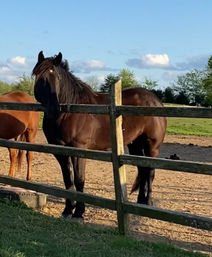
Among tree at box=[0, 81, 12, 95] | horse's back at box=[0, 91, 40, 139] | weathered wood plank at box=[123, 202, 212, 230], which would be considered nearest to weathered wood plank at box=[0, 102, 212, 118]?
weathered wood plank at box=[123, 202, 212, 230]

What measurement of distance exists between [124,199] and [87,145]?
142 cm

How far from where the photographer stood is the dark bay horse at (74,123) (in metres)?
5.59

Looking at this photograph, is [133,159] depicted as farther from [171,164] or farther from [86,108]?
[86,108]

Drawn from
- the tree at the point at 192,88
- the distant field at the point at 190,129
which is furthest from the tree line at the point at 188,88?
the distant field at the point at 190,129

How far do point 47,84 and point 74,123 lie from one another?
66 cm

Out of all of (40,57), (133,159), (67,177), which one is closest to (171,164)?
(133,159)

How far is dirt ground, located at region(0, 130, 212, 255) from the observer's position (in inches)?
205

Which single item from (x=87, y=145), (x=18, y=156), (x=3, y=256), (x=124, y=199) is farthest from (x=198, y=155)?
(x=3, y=256)

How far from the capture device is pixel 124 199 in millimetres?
4836

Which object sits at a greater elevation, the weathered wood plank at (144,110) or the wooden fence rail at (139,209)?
the weathered wood plank at (144,110)

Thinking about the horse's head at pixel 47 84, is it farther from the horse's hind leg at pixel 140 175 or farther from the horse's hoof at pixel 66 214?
the horse's hind leg at pixel 140 175

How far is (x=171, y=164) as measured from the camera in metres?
4.33

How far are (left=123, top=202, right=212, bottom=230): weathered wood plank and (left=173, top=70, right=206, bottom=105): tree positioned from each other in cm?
7882

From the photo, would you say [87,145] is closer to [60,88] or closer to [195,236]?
[60,88]
